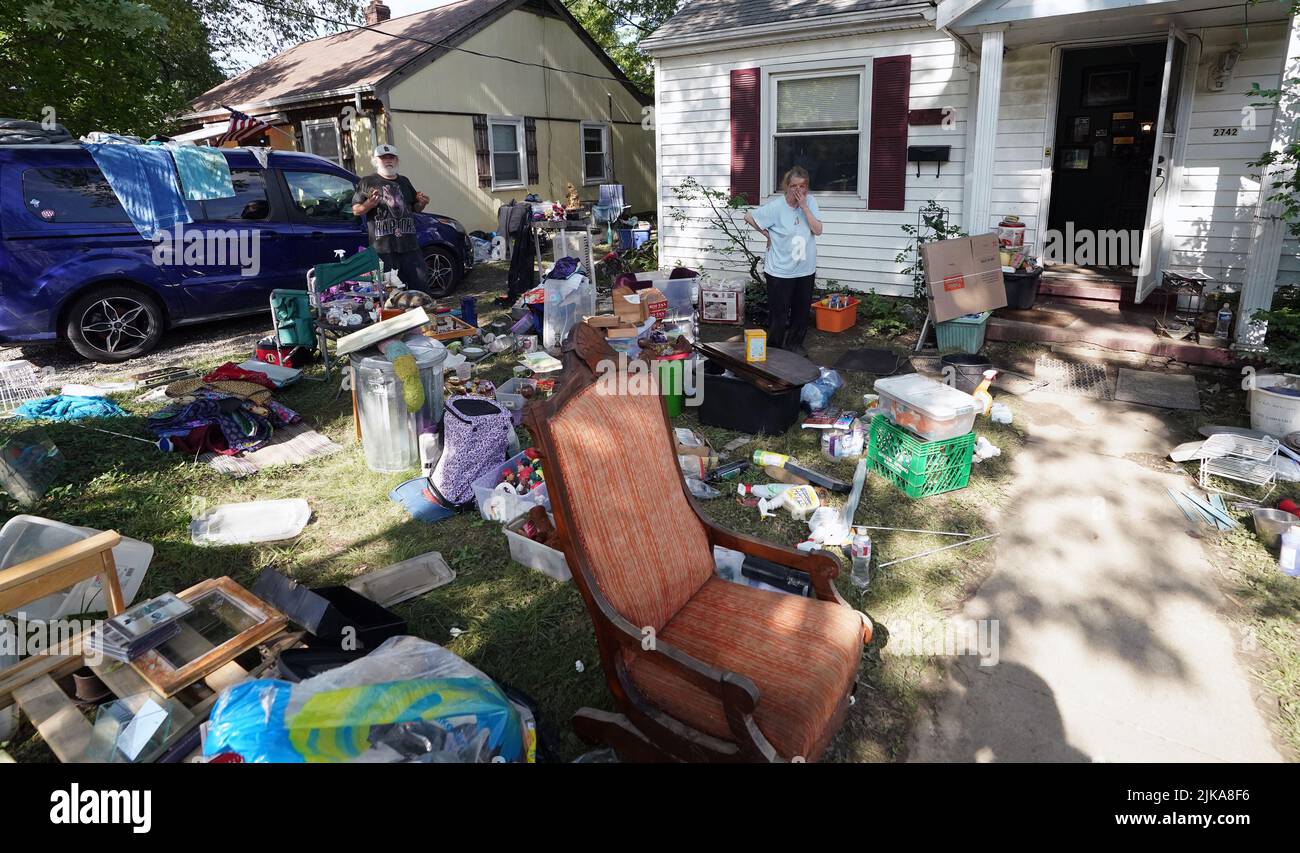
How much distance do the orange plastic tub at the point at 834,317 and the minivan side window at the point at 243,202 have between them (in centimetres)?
589

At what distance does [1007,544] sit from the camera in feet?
12.0

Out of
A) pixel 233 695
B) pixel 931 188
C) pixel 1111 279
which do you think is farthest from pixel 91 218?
pixel 1111 279

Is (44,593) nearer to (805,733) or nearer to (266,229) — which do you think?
(805,733)

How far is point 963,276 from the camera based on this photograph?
20.9 feet

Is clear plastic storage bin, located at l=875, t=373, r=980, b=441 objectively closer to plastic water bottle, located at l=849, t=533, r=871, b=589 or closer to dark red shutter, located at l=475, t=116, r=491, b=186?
plastic water bottle, located at l=849, t=533, r=871, b=589

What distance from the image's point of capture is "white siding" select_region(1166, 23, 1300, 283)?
20.3 ft

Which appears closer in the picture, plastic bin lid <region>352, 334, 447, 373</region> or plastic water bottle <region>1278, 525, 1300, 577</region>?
plastic water bottle <region>1278, 525, 1300, 577</region>

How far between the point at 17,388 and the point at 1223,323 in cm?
965

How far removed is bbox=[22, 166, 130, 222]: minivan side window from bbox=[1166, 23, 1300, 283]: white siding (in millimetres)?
9779

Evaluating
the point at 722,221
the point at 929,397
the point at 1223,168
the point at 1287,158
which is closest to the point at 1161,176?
the point at 1223,168

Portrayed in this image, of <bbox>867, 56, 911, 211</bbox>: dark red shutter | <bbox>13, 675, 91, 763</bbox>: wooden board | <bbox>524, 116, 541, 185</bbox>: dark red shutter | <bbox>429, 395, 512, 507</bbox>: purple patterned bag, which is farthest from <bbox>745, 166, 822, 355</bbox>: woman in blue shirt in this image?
<bbox>524, 116, 541, 185</bbox>: dark red shutter

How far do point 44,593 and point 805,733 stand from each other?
2.64m

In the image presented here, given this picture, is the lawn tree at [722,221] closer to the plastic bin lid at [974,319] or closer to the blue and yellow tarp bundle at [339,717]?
the plastic bin lid at [974,319]

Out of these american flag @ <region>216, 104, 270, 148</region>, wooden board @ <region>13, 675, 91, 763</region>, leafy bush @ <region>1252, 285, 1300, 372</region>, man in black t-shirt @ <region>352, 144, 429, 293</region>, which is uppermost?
american flag @ <region>216, 104, 270, 148</region>
